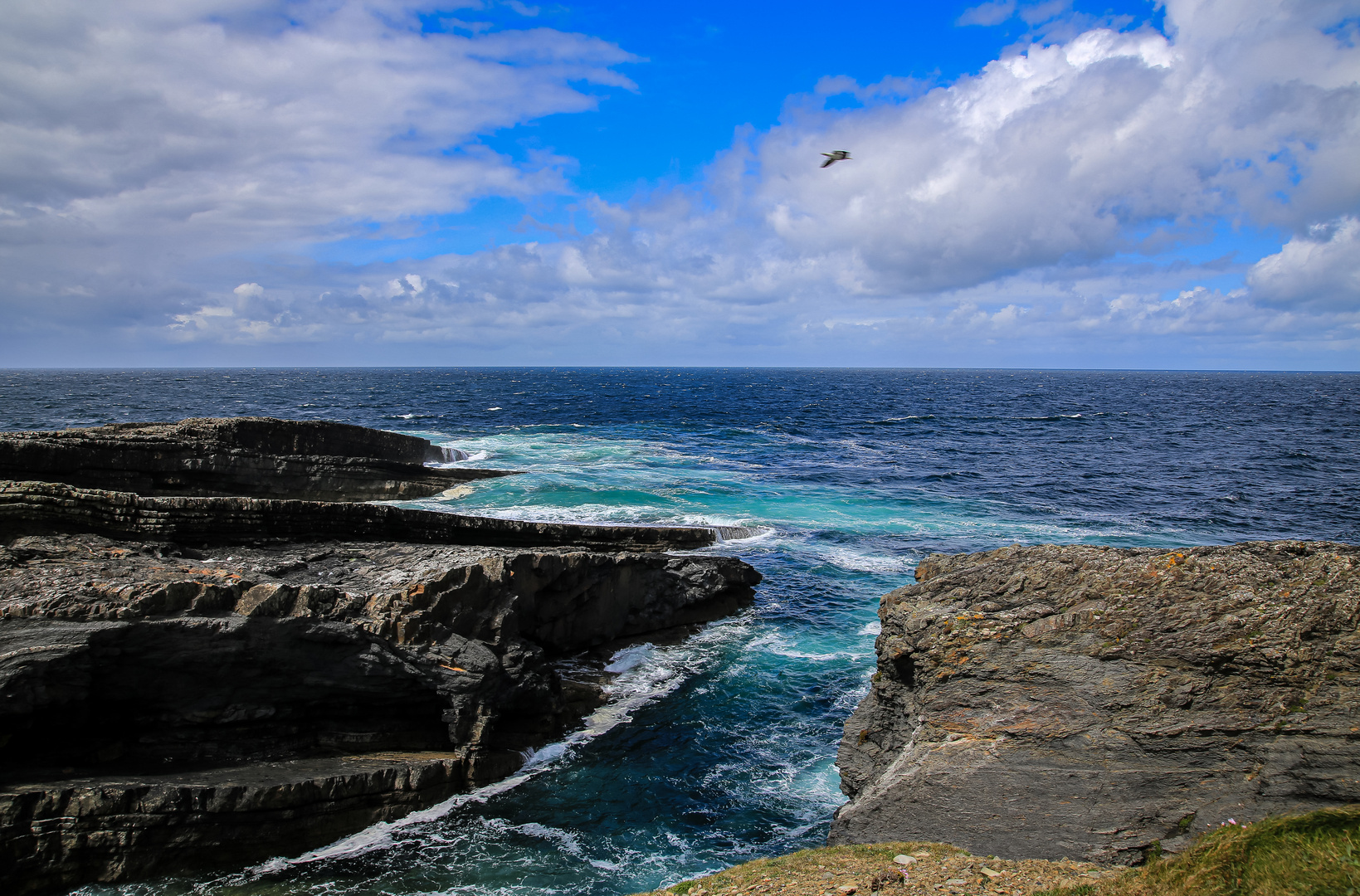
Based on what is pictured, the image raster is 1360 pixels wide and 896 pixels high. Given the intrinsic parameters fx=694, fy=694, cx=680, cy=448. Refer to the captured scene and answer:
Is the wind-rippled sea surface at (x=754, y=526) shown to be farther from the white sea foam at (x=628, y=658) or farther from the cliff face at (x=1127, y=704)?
the cliff face at (x=1127, y=704)

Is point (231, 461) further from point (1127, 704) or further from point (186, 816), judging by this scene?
point (1127, 704)

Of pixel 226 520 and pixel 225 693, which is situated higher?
pixel 226 520

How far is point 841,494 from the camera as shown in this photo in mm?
40125

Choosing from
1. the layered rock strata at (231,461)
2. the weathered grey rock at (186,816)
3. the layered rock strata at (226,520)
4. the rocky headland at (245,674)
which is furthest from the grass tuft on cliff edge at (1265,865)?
the layered rock strata at (231,461)

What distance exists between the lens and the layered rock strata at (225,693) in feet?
33.6

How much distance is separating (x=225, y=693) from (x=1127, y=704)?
45.3ft

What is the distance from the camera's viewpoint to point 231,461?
93.5ft

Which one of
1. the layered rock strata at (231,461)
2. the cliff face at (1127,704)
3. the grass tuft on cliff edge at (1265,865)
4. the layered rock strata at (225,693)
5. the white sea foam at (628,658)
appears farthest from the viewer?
the layered rock strata at (231,461)

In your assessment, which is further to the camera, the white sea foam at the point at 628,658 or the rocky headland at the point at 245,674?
the white sea foam at the point at 628,658

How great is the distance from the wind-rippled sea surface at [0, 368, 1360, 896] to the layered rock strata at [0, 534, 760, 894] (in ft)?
2.23

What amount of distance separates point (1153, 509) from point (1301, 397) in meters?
139

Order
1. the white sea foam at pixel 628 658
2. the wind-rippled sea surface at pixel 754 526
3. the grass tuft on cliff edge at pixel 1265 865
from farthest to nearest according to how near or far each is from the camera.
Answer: the white sea foam at pixel 628 658, the wind-rippled sea surface at pixel 754 526, the grass tuft on cliff edge at pixel 1265 865

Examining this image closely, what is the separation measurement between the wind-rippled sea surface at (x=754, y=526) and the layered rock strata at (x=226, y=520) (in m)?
6.53

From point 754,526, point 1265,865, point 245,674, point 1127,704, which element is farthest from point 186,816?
point 754,526
